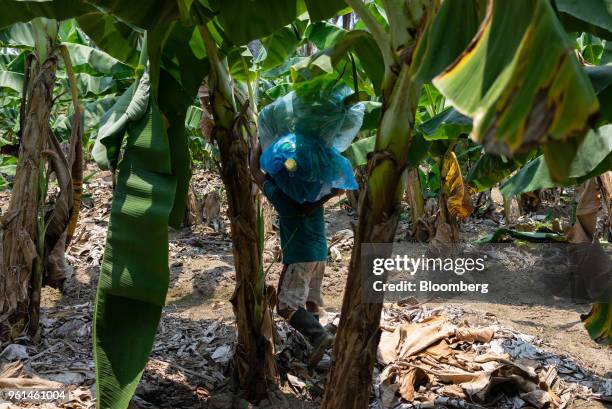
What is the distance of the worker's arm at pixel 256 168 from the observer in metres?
3.77

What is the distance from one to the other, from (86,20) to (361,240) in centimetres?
203

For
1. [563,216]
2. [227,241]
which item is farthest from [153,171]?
[563,216]

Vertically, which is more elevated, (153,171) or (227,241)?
(227,241)

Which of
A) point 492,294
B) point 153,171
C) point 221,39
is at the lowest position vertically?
point 153,171

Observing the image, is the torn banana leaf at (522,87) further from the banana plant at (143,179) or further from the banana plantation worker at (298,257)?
the banana plantation worker at (298,257)

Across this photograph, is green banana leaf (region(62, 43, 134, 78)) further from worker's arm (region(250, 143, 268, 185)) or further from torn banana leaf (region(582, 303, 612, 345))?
torn banana leaf (region(582, 303, 612, 345))

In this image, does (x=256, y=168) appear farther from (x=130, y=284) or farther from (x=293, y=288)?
(x=130, y=284)

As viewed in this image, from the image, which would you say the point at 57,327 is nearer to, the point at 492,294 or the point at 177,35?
the point at 177,35

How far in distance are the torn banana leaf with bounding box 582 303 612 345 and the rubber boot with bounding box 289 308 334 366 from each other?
1.54 m

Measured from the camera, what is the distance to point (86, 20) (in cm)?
297

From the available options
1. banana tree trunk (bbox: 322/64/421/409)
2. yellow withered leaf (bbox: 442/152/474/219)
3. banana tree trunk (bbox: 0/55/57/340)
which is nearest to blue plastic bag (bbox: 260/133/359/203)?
banana tree trunk (bbox: 322/64/421/409)

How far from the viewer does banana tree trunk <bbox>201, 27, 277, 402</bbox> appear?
2754 millimetres

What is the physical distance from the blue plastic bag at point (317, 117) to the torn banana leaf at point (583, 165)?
3.83ft

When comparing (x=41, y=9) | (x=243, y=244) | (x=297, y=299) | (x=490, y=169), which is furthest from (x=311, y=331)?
(x=41, y=9)
